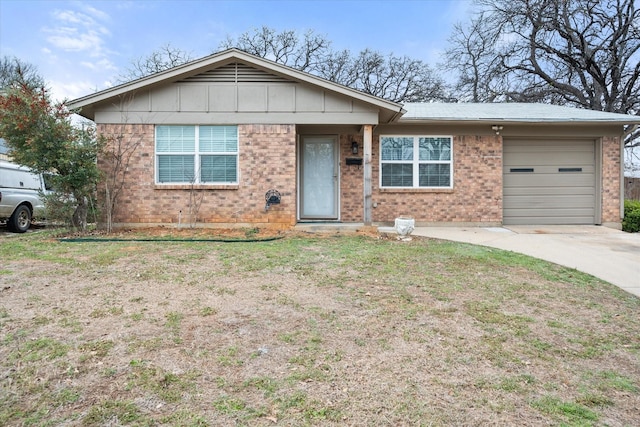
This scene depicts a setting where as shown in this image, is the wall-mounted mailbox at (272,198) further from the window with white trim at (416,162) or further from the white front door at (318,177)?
the window with white trim at (416,162)

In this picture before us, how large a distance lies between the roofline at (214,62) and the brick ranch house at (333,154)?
0.9 inches

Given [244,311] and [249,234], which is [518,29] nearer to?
[249,234]

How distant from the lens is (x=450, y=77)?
26.2 metres

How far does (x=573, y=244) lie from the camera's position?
7.84 m

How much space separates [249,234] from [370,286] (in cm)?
437

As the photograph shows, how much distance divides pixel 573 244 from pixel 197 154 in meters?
8.25

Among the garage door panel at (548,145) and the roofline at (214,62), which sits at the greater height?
the roofline at (214,62)

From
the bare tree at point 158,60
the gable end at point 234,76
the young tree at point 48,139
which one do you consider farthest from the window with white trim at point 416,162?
the bare tree at point 158,60

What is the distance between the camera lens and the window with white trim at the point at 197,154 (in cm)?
912

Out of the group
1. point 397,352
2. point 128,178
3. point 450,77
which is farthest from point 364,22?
point 397,352

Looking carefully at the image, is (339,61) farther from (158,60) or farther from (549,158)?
(549,158)

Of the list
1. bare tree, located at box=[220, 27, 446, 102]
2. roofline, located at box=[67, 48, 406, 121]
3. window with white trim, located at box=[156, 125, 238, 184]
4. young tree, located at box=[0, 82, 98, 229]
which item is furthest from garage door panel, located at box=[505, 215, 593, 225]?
bare tree, located at box=[220, 27, 446, 102]

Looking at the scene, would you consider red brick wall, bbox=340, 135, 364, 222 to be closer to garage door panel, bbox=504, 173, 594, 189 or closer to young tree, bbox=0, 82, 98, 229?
garage door panel, bbox=504, 173, 594, 189

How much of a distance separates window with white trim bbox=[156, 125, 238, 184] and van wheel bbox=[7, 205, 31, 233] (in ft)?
14.7
